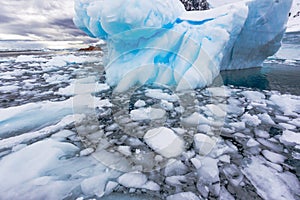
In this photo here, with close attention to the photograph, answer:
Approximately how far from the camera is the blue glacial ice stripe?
10.6 ft

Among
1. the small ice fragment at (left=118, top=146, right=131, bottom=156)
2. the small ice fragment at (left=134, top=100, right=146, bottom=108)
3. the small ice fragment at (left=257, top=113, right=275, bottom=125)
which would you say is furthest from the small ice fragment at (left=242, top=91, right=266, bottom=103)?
the small ice fragment at (left=118, top=146, right=131, bottom=156)

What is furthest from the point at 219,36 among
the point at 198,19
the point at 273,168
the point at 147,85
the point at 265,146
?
the point at 273,168

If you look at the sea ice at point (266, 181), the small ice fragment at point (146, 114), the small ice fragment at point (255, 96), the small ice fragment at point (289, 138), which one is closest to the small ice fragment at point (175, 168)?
the sea ice at point (266, 181)

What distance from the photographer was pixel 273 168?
1.28m

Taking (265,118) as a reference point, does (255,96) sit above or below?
below

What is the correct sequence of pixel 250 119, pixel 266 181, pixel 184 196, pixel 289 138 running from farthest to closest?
pixel 250 119 → pixel 289 138 → pixel 266 181 → pixel 184 196

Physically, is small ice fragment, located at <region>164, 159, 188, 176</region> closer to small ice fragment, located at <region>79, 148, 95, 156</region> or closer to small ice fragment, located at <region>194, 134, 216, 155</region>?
small ice fragment, located at <region>194, 134, 216, 155</region>

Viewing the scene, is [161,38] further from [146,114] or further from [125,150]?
[125,150]

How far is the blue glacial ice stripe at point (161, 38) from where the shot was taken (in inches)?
127

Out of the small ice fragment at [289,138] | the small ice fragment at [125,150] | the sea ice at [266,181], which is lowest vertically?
the small ice fragment at [289,138]

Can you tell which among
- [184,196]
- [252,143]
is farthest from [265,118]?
[184,196]

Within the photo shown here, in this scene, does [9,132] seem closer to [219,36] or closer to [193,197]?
[193,197]

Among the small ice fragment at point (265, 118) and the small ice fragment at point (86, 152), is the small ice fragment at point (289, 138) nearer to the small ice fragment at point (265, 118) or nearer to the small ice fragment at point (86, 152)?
the small ice fragment at point (265, 118)

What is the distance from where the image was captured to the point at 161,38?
3574 millimetres
